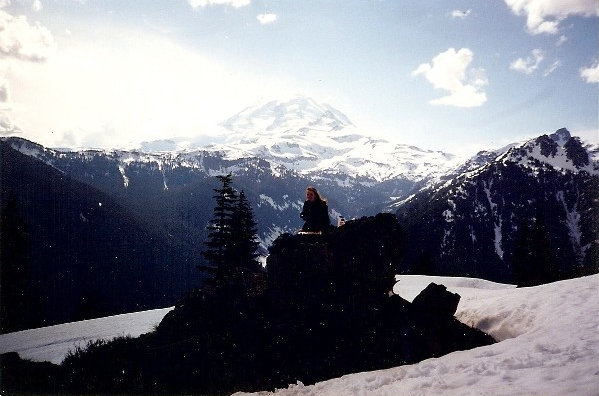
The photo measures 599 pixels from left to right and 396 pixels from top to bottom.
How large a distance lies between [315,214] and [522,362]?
880cm

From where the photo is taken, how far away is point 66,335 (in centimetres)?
1653

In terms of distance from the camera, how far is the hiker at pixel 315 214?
15.1m

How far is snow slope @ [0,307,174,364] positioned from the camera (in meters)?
14.3

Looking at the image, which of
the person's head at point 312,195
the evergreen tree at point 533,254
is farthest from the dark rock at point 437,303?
the evergreen tree at point 533,254

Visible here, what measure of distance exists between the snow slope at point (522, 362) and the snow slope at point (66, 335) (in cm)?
883

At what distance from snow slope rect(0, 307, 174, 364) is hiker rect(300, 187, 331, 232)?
828 centimetres

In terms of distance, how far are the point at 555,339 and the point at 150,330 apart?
14.5 metres

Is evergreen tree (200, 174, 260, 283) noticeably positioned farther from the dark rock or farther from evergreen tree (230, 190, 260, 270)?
the dark rock

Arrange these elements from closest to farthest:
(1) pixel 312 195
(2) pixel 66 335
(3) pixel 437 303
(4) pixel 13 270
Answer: (3) pixel 437 303, (1) pixel 312 195, (2) pixel 66 335, (4) pixel 13 270

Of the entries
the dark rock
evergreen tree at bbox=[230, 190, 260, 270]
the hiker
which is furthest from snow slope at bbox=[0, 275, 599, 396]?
evergreen tree at bbox=[230, 190, 260, 270]

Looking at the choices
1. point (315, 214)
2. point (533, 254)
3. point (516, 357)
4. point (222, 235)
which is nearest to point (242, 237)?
point (222, 235)

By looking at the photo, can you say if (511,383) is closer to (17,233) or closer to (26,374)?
(26,374)

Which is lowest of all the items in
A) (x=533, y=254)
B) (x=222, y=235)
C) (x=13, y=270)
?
(x=533, y=254)

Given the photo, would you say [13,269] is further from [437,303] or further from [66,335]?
[437,303]
